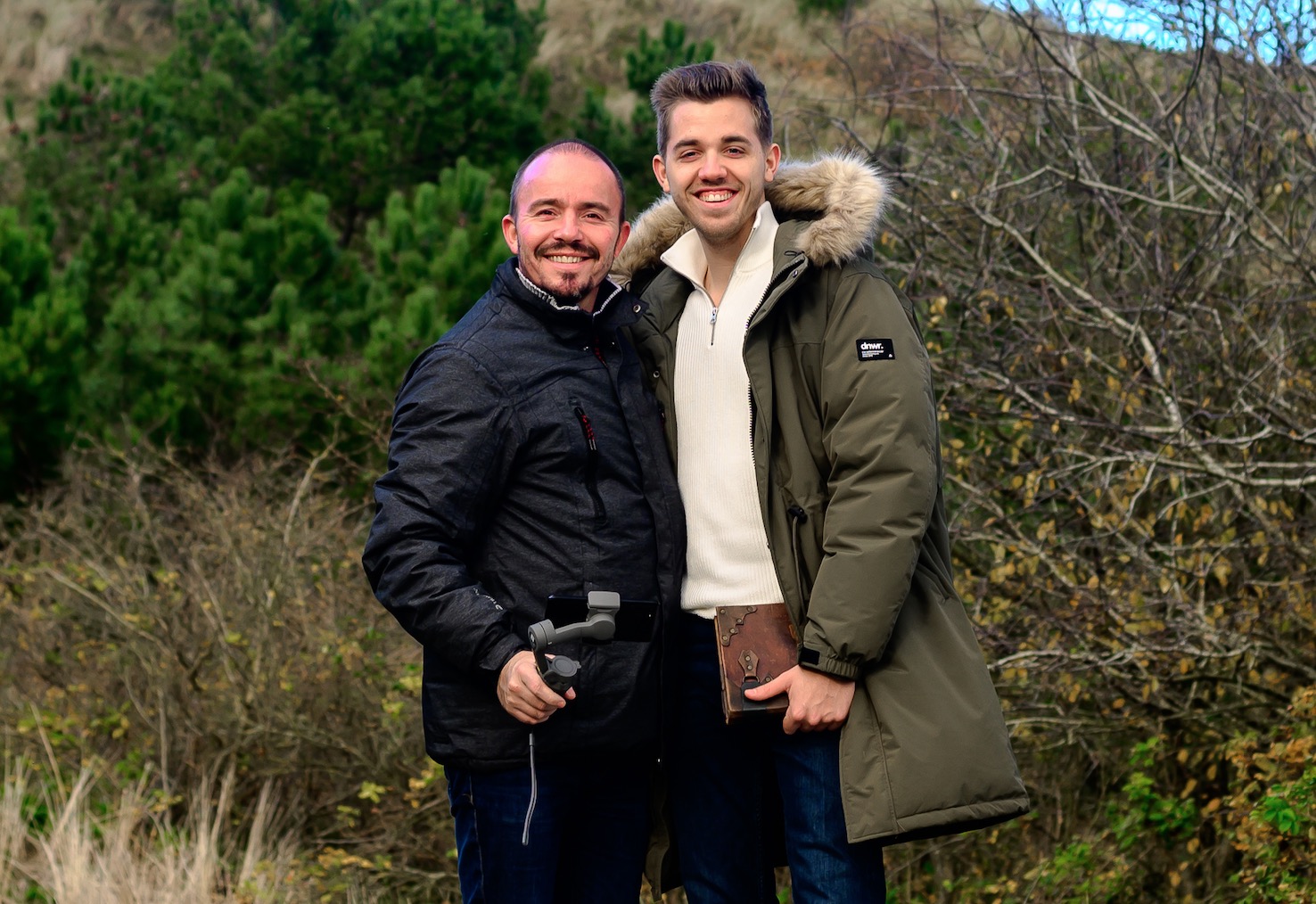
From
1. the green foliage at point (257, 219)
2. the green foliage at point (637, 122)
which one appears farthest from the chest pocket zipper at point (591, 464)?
the green foliage at point (637, 122)

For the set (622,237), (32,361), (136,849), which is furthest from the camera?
(32,361)

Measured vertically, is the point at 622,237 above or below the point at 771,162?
below

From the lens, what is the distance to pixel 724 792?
2.80 meters

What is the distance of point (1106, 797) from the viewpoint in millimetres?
5012

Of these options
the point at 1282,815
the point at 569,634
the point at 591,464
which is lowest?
the point at 1282,815

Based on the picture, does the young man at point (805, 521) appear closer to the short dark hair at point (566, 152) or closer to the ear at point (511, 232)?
the short dark hair at point (566, 152)

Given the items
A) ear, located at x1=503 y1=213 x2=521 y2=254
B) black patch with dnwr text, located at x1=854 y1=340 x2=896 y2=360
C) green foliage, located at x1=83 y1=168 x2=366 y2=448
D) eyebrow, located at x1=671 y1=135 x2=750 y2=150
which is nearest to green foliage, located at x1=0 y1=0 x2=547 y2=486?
green foliage, located at x1=83 y1=168 x2=366 y2=448

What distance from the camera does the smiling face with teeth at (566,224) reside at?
2705 mm

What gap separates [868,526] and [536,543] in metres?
0.60

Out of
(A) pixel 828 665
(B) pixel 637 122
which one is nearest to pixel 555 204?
(A) pixel 828 665

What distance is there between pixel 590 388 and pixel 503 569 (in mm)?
375

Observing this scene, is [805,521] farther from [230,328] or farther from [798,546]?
[230,328]

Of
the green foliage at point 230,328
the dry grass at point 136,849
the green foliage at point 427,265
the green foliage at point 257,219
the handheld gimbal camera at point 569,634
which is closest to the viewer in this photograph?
the handheld gimbal camera at point 569,634

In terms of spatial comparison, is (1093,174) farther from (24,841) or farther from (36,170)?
(36,170)
